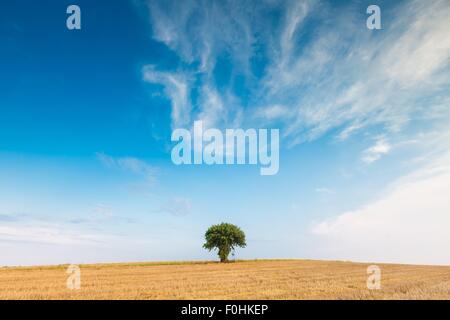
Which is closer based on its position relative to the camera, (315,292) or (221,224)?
(315,292)

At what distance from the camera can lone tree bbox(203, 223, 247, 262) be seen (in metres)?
72.6

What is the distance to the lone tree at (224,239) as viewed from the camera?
72.6 meters

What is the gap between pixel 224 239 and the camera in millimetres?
72688
